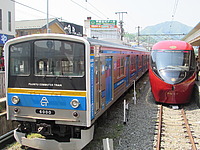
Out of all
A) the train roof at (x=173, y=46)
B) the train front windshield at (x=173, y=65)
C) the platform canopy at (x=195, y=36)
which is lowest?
the train front windshield at (x=173, y=65)

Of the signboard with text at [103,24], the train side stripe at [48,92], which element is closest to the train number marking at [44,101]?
the train side stripe at [48,92]

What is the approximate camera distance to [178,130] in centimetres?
698

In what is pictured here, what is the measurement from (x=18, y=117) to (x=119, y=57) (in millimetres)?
4660

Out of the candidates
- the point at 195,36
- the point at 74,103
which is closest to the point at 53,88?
the point at 74,103

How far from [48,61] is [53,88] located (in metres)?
0.62

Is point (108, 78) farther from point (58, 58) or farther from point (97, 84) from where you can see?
point (58, 58)

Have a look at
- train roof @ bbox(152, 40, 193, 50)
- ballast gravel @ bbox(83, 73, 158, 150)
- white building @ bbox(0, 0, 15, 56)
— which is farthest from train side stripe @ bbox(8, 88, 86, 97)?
white building @ bbox(0, 0, 15, 56)

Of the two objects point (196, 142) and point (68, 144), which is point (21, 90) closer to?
point (68, 144)

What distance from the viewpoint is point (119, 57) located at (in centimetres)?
880

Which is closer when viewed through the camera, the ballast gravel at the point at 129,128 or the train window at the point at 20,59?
the train window at the point at 20,59

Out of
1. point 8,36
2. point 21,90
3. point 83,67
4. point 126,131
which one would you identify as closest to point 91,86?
point 83,67

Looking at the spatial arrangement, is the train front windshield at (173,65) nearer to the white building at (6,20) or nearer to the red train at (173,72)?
the red train at (173,72)

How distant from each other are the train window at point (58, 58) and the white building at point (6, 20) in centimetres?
1422

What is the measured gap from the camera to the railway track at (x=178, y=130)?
5891 mm
